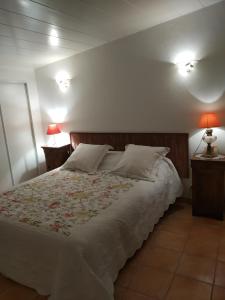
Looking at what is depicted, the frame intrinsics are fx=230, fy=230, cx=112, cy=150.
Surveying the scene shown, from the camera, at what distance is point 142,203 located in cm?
221

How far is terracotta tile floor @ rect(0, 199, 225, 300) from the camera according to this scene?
172 centimetres

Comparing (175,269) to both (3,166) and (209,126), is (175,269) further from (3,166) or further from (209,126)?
(3,166)

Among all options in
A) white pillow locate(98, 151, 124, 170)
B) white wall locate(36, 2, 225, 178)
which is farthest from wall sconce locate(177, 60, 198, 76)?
white pillow locate(98, 151, 124, 170)

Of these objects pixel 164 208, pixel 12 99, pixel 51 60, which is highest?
pixel 51 60

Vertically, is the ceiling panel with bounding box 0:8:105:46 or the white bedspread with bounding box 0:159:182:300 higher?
the ceiling panel with bounding box 0:8:105:46

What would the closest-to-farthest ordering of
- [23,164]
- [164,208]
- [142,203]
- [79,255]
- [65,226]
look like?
[79,255] → [65,226] → [142,203] → [164,208] → [23,164]

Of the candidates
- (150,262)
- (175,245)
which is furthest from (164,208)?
(150,262)

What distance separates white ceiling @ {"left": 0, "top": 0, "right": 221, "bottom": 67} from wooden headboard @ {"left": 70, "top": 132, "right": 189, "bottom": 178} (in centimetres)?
133

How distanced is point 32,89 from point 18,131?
818 millimetres

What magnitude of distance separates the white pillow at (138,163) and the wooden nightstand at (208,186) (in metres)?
0.47

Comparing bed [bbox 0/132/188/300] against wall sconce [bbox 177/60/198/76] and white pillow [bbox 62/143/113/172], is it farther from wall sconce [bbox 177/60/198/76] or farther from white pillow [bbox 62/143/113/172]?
wall sconce [bbox 177/60/198/76]

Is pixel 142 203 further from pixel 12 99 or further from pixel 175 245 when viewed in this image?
pixel 12 99

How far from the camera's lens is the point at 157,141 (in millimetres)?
3135

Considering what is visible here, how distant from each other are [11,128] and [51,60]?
1327mm
